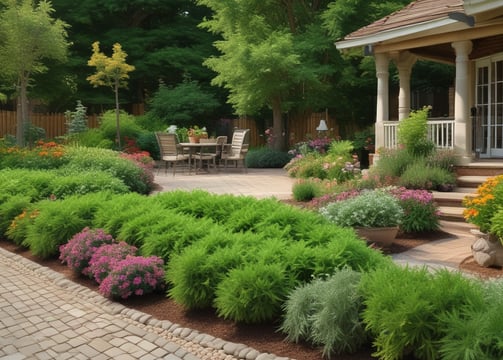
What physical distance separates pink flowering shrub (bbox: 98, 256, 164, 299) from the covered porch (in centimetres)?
635

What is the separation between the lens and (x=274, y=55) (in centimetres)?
1562

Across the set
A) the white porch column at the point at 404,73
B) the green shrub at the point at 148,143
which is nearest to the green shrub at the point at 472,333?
the white porch column at the point at 404,73

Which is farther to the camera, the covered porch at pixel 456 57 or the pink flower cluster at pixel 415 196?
the covered porch at pixel 456 57

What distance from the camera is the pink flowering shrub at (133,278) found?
173 inches

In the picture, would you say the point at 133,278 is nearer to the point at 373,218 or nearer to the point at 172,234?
the point at 172,234

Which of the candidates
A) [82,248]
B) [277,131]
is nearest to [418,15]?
[82,248]

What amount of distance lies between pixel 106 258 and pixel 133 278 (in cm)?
56

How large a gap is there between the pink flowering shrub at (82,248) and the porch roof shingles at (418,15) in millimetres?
7045

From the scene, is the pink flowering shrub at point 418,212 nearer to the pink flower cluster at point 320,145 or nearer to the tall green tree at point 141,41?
the pink flower cluster at point 320,145

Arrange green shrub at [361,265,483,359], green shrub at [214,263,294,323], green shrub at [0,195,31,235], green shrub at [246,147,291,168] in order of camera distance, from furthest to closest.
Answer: green shrub at [246,147,291,168] → green shrub at [0,195,31,235] → green shrub at [214,263,294,323] → green shrub at [361,265,483,359]

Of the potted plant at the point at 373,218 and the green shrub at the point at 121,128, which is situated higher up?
the green shrub at the point at 121,128

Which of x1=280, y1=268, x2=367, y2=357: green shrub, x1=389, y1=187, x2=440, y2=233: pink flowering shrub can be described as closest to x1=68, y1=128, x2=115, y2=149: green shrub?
x1=389, y1=187, x2=440, y2=233: pink flowering shrub

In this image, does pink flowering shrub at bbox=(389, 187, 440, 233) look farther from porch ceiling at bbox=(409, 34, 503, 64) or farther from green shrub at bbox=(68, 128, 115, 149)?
green shrub at bbox=(68, 128, 115, 149)

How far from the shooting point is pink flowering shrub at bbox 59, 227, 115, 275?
5199 mm
